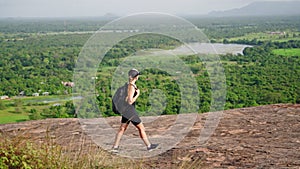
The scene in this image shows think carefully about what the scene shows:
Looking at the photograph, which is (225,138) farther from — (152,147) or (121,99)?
(121,99)

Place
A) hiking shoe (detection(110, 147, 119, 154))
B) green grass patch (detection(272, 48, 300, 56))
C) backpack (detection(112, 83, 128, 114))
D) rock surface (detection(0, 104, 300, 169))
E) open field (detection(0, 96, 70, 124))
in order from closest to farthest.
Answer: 1. rock surface (detection(0, 104, 300, 169))
2. backpack (detection(112, 83, 128, 114))
3. hiking shoe (detection(110, 147, 119, 154))
4. open field (detection(0, 96, 70, 124))
5. green grass patch (detection(272, 48, 300, 56))

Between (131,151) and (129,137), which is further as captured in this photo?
(129,137)

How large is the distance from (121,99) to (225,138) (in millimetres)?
1543

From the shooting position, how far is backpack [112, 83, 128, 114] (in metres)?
4.29

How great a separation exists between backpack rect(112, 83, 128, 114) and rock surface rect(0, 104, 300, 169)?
538 mm

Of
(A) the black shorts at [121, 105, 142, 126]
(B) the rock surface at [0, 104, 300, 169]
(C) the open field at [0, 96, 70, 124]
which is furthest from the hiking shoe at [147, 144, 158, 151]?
(C) the open field at [0, 96, 70, 124]

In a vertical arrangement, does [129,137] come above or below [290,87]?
above

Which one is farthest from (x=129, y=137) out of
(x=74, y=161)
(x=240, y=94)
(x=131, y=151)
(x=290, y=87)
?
(x=290, y=87)

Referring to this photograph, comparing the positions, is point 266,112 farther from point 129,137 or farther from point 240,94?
point 240,94

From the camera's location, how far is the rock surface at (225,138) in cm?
413

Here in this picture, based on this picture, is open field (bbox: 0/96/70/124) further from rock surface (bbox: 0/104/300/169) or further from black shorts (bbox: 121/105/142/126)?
black shorts (bbox: 121/105/142/126)

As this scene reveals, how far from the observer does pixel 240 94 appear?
27875 mm

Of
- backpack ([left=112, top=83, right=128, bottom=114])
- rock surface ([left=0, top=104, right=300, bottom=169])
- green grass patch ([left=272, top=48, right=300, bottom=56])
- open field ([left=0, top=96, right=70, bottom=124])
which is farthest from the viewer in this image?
green grass patch ([left=272, top=48, right=300, bottom=56])

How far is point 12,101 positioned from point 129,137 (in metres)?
27.8
